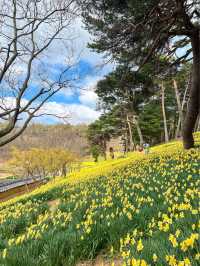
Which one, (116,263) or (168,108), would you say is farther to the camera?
(168,108)

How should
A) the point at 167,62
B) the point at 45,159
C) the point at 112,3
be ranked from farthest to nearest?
the point at 45,159 < the point at 167,62 < the point at 112,3

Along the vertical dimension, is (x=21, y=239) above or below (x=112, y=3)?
below

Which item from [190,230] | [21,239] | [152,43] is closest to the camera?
[190,230]

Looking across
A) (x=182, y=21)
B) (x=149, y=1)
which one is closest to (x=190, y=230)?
(x=149, y=1)

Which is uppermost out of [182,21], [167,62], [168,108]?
[168,108]

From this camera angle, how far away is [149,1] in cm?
904

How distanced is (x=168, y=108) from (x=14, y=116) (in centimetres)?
4778

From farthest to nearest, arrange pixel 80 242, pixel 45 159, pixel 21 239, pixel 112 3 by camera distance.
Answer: pixel 45 159, pixel 112 3, pixel 21 239, pixel 80 242

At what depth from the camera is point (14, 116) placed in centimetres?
1032

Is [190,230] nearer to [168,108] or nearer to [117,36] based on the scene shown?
[117,36]

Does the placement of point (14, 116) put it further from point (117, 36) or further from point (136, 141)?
point (136, 141)

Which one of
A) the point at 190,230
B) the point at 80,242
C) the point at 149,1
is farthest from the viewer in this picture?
the point at 149,1

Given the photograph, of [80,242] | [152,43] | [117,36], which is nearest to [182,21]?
[152,43]

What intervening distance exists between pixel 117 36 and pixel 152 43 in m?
1.27
